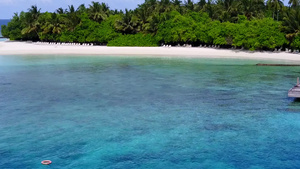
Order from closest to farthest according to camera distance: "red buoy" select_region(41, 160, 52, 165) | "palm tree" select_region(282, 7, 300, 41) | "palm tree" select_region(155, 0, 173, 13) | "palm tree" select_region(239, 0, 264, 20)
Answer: "red buoy" select_region(41, 160, 52, 165), "palm tree" select_region(282, 7, 300, 41), "palm tree" select_region(239, 0, 264, 20), "palm tree" select_region(155, 0, 173, 13)

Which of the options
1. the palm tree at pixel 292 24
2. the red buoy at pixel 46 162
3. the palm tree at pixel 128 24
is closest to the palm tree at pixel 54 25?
the palm tree at pixel 128 24

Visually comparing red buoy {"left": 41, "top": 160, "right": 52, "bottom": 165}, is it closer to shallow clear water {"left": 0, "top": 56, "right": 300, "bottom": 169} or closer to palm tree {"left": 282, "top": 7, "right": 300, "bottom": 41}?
shallow clear water {"left": 0, "top": 56, "right": 300, "bottom": 169}

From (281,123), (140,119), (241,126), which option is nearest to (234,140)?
(241,126)

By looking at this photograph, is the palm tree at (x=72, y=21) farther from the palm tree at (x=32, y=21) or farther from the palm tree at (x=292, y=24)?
the palm tree at (x=292, y=24)

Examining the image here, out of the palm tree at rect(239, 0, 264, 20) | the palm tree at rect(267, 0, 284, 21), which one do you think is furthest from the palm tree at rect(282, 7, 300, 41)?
the palm tree at rect(267, 0, 284, 21)

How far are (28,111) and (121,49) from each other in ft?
168

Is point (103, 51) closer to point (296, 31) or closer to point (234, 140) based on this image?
point (296, 31)

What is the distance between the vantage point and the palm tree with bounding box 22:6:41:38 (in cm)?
9897

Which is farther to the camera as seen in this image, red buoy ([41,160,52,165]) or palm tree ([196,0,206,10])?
palm tree ([196,0,206,10])

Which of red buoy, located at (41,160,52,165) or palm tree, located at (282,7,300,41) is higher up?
palm tree, located at (282,7,300,41)

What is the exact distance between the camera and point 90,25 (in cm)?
8869

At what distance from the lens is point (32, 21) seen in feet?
336

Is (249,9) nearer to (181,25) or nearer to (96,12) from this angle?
(181,25)

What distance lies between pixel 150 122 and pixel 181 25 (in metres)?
54.8
